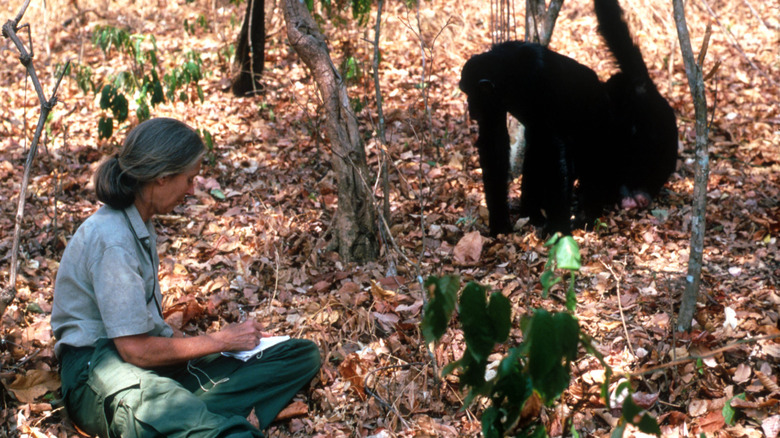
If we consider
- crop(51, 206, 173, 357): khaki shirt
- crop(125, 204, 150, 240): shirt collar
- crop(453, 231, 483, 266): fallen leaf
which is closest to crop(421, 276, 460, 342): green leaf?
crop(51, 206, 173, 357): khaki shirt

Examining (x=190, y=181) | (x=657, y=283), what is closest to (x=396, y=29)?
(x=657, y=283)

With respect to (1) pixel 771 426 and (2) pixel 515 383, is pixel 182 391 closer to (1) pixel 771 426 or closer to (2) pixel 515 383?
(2) pixel 515 383

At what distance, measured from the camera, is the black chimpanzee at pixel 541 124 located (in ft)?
14.6

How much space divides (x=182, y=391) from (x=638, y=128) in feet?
12.3

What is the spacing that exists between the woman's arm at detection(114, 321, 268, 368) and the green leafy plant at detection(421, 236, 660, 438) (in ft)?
4.83

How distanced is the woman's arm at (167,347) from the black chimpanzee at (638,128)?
3.29 meters

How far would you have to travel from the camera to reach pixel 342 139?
423cm

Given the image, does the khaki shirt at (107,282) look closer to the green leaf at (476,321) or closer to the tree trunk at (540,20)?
the green leaf at (476,321)

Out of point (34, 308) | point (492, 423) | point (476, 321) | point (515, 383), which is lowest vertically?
point (34, 308)

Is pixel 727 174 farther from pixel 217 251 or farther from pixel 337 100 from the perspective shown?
pixel 217 251

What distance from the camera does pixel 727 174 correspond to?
18.2 ft

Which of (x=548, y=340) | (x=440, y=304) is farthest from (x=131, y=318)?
(x=548, y=340)

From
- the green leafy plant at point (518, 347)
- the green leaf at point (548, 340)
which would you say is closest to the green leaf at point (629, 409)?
the green leafy plant at point (518, 347)

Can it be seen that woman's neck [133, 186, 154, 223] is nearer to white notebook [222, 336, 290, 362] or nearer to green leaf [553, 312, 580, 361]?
white notebook [222, 336, 290, 362]
